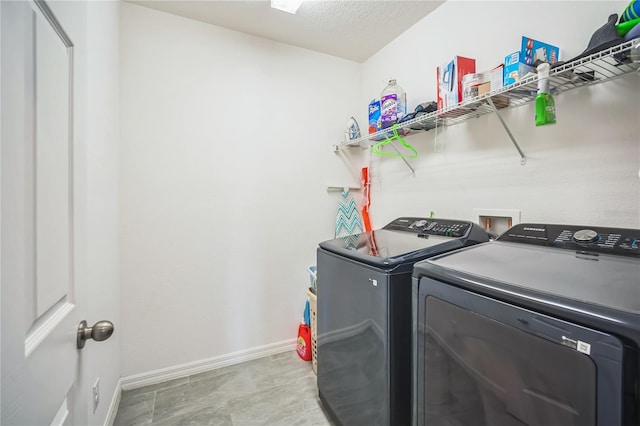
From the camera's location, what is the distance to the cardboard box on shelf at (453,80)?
156 cm

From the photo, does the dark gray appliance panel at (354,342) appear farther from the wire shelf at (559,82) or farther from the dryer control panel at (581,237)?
the wire shelf at (559,82)

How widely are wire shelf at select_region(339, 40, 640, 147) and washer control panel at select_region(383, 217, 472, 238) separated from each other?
0.63 m

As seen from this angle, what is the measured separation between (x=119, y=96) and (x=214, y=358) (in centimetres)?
205

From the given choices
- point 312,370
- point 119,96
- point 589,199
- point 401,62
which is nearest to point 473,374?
point 589,199

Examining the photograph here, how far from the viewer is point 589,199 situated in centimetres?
120

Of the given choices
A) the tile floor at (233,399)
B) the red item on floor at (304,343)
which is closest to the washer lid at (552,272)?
the tile floor at (233,399)

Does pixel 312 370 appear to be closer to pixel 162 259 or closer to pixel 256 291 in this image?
pixel 256 291

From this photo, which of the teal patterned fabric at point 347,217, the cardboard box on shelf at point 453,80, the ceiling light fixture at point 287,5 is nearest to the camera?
the cardboard box on shelf at point 453,80

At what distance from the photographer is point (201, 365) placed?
2.14 metres

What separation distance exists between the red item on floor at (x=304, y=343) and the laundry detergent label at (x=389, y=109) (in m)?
1.76

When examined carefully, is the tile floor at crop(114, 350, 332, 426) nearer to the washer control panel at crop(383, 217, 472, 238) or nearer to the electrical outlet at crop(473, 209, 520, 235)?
the washer control panel at crop(383, 217, 472, 238)

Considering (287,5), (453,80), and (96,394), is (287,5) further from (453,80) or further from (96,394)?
(96,394)

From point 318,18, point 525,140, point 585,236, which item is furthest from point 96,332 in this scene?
point 318,18

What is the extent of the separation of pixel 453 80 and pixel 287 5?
1173 millimetres
